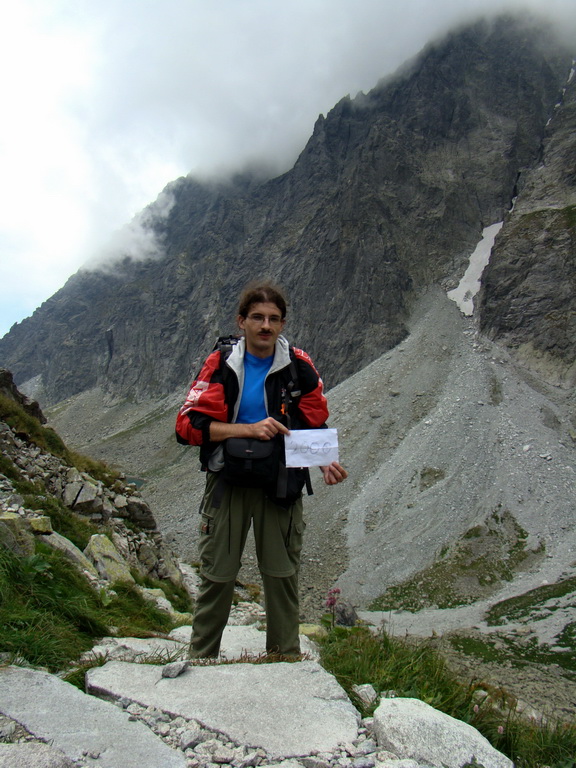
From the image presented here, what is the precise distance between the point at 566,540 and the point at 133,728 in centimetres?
3169

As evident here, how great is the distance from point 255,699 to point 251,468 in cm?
174

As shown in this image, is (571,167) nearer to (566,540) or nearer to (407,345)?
(407,345)

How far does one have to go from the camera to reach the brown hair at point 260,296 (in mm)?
4445

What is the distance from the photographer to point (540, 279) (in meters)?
55.8

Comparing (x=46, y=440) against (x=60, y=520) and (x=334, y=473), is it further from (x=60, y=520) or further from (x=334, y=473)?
(x=334, y=473)

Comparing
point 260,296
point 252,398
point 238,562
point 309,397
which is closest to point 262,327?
point 260,296

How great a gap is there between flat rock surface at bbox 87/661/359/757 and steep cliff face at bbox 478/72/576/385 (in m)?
51.6

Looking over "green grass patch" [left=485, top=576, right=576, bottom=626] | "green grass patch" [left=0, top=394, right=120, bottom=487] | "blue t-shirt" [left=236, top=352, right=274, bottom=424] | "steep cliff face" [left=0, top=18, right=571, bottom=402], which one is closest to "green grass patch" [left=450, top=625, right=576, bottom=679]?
"green grass patch" [left=485, top=576, right=576, bottom=626]

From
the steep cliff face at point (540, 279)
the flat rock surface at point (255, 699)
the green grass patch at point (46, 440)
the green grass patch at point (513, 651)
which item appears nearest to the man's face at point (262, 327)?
the flat rock surface at point (255, 699)

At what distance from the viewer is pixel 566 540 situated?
89.9ft

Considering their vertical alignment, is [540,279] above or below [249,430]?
below

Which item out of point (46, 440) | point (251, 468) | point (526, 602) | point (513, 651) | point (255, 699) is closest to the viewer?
point (255, 699)

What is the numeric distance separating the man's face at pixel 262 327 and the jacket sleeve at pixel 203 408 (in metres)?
0.41

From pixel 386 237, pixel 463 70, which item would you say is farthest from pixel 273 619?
pixel 463 70
